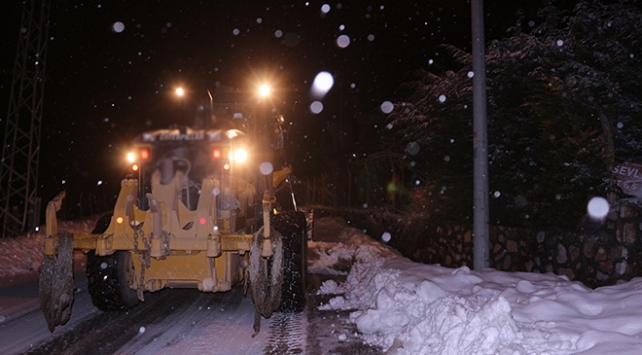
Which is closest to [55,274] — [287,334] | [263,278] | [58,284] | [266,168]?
[58,284]

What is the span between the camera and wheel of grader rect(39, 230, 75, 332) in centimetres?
697

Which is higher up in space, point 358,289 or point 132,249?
point 132,249

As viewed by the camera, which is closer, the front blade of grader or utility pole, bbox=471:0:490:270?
the front blade of grader

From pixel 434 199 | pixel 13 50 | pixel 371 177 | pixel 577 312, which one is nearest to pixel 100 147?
pixel 13 50

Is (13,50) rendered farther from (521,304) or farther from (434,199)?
(521,304)

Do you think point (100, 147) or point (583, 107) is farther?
point (100, 147)

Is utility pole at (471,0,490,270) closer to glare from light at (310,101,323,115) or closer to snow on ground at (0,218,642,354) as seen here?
snow on ground at (0,218,642,354)

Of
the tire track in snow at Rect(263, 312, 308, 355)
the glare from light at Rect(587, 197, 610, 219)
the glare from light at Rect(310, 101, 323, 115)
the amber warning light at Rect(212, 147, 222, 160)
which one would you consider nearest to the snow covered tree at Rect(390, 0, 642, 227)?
the glare from light at Rect(587, 197, 610, 219)

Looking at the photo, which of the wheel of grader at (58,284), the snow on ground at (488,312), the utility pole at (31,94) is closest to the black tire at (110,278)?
the wheel of grader at (58,284)

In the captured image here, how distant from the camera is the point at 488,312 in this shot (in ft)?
17.2

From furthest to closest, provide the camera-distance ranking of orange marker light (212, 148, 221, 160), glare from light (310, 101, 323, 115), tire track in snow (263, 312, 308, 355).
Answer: glare from light (310, 101, 323, 115) → orange marker light (212, 148, 221, 160) → tire track in snow (263, 312, 308, 355)

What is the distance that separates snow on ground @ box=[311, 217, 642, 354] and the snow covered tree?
1868mm

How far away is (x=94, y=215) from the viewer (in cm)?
2986

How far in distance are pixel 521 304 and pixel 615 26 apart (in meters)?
5.65
